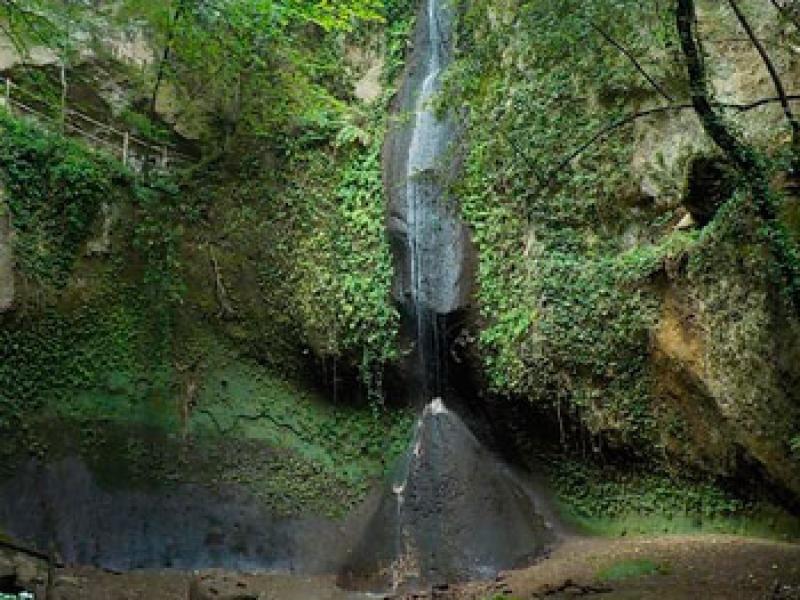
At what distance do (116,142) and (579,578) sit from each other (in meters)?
12.0

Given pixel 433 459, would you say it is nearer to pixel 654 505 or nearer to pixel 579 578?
pixel 579 578

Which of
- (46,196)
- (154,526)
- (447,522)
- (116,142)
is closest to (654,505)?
(447,522)

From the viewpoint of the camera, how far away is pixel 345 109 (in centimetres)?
1528

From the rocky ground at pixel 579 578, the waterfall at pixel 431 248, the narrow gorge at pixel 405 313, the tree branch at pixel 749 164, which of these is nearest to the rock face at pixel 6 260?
the narrow gorge at pixel 405 313

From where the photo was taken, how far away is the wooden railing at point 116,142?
14.0m

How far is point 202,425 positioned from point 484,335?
4.81m

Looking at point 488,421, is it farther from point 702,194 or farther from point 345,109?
point 345,109

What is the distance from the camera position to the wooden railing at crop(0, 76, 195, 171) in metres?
14.0

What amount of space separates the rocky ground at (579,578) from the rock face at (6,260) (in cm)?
389

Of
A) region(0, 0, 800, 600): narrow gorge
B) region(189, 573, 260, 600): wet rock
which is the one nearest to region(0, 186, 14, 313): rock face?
region(0, 0, 800, 600): narrow gorge

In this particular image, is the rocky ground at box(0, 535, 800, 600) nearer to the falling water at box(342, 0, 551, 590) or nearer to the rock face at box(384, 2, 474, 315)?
the falling water at box(342, 0, 551, 590)

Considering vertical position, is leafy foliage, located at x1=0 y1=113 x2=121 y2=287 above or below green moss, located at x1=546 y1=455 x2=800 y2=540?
above

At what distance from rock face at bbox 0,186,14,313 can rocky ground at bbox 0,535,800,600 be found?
3.89m

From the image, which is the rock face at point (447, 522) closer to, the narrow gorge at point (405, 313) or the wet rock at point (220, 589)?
the narrow gorge at point (405, 313)
